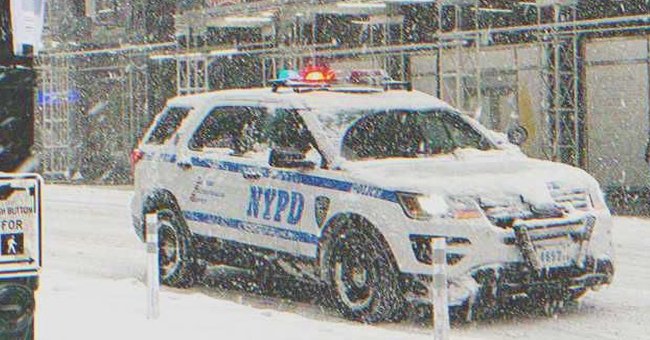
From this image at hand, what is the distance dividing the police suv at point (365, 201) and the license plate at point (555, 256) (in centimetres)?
1

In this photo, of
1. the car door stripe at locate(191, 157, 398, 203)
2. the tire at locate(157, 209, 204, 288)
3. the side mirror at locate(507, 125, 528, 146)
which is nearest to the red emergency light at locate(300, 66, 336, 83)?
the car door stripe at locate(191, 157, 398, 203)

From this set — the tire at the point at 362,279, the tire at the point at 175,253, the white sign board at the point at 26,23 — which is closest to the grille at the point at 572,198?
the tire at the point at 362,279

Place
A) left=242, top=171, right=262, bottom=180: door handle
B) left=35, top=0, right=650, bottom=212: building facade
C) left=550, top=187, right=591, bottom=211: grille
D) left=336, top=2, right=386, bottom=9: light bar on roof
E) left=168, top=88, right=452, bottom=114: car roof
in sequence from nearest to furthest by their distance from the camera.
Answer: left=550, top=187, right=591, bottom=211: grille < left=168, top=88, right=452, bottom=114: car roof < left=242, top=171, right=262, bottom=180: door handle < left=35, top=0, right=650, bottom=212: building facade < left=336, top=2, right=386, bottom=9: light bar on roof

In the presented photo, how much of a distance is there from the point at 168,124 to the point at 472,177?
13.3 ft

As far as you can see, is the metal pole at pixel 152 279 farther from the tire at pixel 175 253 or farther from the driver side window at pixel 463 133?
the driver side window at pixel 463 133

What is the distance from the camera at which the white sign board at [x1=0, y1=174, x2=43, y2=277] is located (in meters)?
4.18

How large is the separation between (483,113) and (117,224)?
914cm

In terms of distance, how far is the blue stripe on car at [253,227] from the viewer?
409 inches

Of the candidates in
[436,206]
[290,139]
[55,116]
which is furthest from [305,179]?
[55,116]

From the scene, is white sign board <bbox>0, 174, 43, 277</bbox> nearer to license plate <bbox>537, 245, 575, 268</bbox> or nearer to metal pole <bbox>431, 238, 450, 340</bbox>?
metal pole <bbox>431, 238, 450, 340</bbox>

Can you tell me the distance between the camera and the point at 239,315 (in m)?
9.70

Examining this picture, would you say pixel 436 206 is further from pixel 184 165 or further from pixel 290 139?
pixel 184 165

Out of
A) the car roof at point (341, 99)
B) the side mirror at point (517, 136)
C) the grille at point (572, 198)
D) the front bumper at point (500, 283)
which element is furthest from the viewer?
the side mirror at point (517, 136)

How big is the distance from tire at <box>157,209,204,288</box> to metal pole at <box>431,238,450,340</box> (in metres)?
4.14
